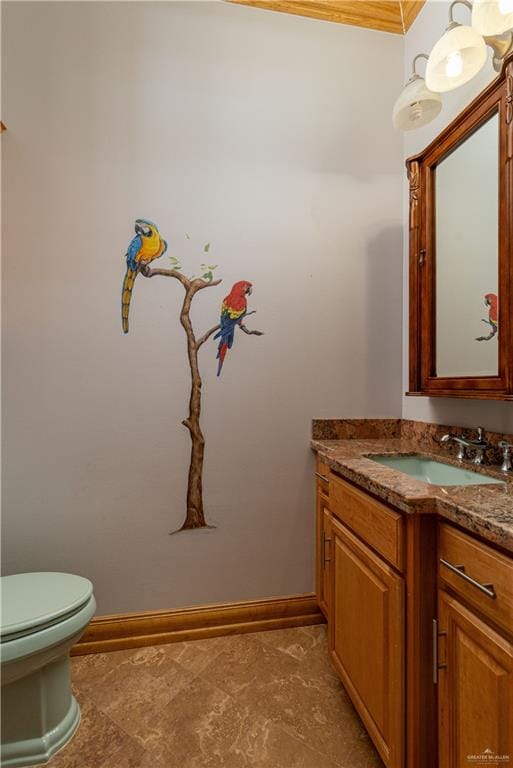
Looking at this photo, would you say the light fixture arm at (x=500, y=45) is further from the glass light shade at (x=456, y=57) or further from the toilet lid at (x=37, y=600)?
the toilet lid at (x=37, y=600)

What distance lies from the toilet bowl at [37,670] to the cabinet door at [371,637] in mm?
878

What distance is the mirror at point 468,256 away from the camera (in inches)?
51.8

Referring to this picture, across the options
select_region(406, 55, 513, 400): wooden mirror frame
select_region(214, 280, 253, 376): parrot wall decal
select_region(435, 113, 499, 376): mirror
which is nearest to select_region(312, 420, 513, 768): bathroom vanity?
select_region(406, 55, 513, 400): wooden mirror frame

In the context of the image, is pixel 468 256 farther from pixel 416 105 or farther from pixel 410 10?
pixel 410 10

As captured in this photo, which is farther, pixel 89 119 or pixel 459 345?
pixel 89 119

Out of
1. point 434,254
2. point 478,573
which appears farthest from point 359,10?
point 478,573

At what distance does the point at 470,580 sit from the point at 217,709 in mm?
1107

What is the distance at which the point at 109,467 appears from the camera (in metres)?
1.74

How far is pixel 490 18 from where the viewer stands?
1.18m

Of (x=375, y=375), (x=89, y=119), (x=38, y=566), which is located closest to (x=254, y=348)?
(x=375, y=375)

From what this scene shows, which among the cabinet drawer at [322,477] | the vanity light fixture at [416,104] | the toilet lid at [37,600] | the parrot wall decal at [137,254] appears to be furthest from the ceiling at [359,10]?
the toilet lid at [37,600]

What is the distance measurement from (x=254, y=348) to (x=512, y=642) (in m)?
1.39

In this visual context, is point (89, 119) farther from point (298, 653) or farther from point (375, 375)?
point (298, 653)

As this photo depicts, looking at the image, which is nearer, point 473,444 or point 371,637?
point 371,637
